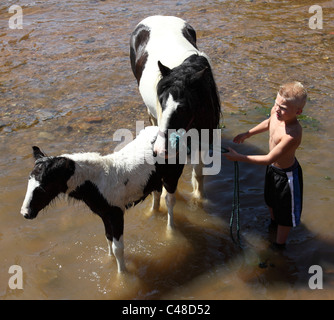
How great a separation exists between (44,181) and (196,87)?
1606mm

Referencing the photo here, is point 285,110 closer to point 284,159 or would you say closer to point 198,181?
point 284,159

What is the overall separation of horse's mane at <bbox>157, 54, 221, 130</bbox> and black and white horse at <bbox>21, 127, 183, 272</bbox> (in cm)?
56

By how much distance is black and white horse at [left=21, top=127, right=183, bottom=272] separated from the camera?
3250 millimetres

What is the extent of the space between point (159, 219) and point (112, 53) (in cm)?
529

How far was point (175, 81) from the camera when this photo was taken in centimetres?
360

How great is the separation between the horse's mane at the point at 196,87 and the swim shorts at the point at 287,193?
0.87 metres

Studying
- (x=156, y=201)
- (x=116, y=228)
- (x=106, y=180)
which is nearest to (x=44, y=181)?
(x=106, y=180)

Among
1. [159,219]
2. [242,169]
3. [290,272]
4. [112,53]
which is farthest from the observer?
[112,53]

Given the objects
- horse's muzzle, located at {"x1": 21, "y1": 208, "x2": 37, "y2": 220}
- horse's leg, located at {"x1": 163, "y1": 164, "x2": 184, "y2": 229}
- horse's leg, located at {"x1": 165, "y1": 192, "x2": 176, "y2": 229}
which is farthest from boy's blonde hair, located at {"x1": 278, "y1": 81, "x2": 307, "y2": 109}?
horse's muzzle, located at {"x1": 21, "y1": 208, "x2": 37, "y2": 220}

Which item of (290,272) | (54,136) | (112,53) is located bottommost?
(290,272)

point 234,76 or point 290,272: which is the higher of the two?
point 234,76

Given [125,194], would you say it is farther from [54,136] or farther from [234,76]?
[234,76]
